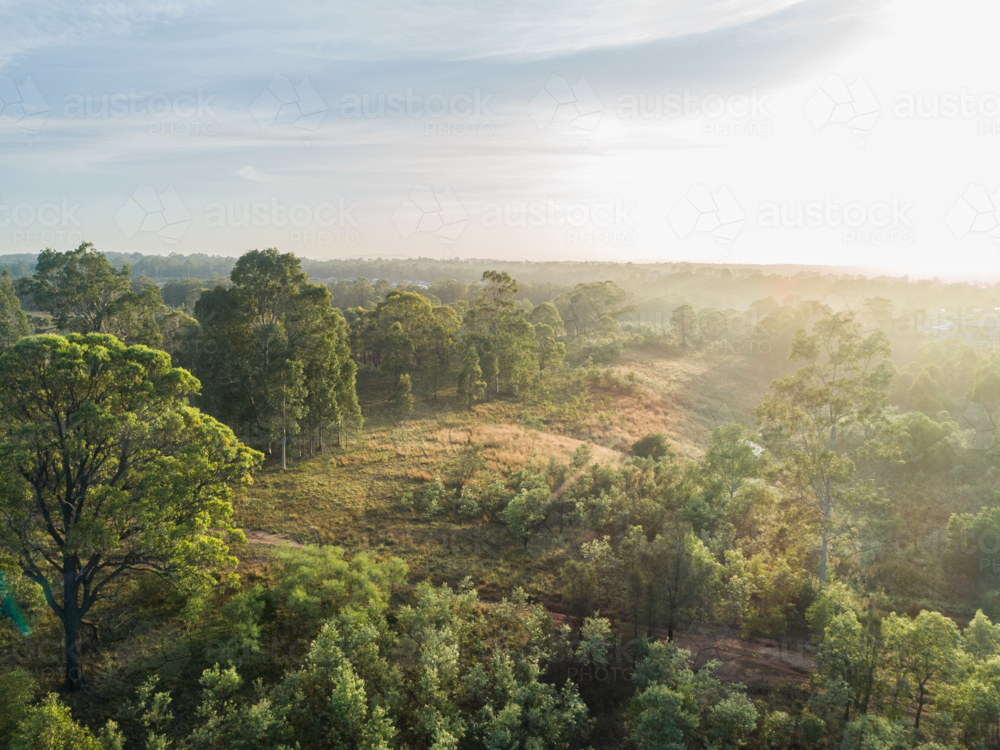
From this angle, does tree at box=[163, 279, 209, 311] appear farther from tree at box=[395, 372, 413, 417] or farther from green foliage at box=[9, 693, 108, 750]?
green foliage at box=[9, 693, 108, 750]

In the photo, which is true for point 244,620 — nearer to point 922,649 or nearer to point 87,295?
point 922,649

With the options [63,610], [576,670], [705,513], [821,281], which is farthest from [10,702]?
[821,281]

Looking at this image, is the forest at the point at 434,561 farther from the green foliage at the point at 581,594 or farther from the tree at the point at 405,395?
the tree at the point at 405,395

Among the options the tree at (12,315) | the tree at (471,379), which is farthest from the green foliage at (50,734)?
the tree at (12,315)

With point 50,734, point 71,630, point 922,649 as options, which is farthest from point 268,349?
point 922,649

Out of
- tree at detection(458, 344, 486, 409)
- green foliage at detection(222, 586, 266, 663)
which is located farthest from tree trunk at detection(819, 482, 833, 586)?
tree at detection(458, 344, 486, 409)
